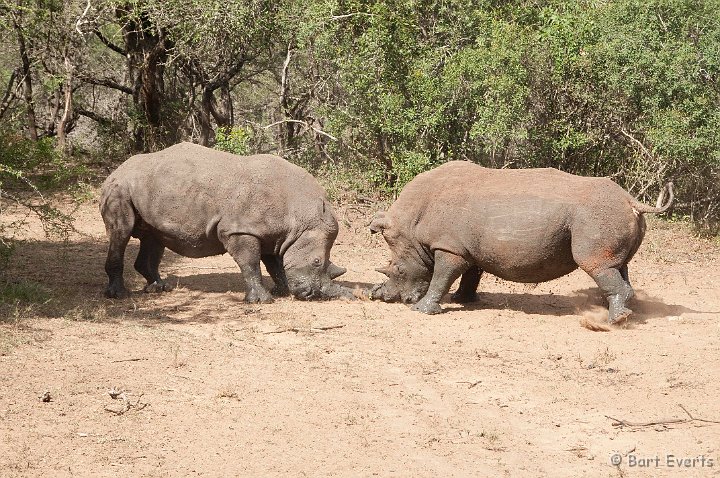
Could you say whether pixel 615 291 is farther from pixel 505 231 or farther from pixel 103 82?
pixel 103 82

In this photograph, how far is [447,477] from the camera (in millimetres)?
6590

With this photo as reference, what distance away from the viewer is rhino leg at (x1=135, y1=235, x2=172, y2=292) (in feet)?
39.9

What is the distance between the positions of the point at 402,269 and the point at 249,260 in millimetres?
1824

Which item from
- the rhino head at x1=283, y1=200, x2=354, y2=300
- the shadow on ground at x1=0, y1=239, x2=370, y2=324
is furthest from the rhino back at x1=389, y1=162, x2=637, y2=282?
the shadow on ground at x1=0, y1=239, x2=370, y2=324

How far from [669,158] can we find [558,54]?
95.2 inches

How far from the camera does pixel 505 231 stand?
10.5 meters

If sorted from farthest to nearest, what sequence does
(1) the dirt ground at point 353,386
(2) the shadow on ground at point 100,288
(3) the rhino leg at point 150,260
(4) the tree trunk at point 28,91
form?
(4) the tree trunk at point 28,91, (3) the rhino leg at point 150,260, (2) the shadow on ground at point 100,288, (1) the dirt ground at point 353,386

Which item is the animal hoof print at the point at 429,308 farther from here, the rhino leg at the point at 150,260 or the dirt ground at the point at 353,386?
the rhino leg at the point at 150,260

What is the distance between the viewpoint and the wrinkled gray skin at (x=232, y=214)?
448 inches

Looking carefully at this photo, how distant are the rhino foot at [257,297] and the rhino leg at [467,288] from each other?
2.29m

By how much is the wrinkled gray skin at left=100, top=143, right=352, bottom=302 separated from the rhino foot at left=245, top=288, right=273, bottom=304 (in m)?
0.01

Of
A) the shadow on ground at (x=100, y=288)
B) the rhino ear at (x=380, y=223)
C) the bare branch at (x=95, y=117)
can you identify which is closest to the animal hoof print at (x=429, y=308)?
the rhino ear at (x=380, y=223)

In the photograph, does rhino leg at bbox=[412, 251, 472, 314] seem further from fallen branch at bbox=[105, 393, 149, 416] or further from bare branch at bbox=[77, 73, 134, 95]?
bare branch at bbox=[77, 73, 134, 95]

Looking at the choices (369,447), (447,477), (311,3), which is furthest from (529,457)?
(311,3)
